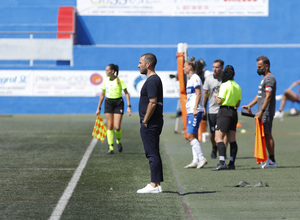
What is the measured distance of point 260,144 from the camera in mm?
11492

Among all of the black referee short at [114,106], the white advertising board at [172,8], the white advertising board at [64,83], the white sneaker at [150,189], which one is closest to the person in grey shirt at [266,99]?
the white sneaker at [150,189]

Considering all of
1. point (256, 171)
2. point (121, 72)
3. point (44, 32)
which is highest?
point (44, 32)

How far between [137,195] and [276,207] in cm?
190

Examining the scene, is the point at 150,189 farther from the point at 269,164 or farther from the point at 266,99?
the point at 269,164

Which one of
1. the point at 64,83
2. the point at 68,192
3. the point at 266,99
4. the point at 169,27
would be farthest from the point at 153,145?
the point at 169,27

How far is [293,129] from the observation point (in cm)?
2059

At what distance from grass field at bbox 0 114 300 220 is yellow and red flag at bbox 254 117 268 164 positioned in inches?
9.6

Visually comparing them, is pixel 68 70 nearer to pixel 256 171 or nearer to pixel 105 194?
pixel 256 171

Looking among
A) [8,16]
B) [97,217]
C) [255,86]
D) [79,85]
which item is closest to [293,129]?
[255,86]

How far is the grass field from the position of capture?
7.67 metres

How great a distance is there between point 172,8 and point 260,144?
23.8 metres

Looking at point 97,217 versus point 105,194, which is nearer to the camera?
point 97,217

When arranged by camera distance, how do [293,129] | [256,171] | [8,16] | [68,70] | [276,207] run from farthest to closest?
[8,16] < [68,70] < [293,129] < [256,171] < [276,207]

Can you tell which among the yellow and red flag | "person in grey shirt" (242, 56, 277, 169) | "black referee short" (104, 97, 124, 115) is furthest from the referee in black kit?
"black referee short" (104, 97, 124, 115)
